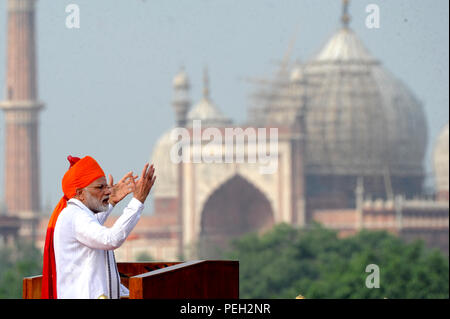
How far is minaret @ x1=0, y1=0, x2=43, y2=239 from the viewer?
45500mm

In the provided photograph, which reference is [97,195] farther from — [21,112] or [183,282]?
[21,112]

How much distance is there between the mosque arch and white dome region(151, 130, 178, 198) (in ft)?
8.78

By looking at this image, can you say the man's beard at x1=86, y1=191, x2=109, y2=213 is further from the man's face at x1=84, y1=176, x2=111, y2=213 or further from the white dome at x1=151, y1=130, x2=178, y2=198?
the white dome at x1=151, y1=130, x2=178, y2=198

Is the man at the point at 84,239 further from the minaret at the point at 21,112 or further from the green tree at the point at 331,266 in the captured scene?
the minaret at the point at 21,112

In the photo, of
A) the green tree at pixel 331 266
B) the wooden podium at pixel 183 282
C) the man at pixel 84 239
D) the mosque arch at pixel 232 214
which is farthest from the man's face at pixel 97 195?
the mosque arch at pixel 232 214

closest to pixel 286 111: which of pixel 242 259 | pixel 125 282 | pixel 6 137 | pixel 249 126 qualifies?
pixel 249 126

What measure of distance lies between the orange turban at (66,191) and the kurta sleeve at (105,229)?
4.5 inches

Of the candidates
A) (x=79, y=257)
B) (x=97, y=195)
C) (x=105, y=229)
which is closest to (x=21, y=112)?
(x=97, y=195)

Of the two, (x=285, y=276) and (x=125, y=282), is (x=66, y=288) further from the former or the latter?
(x=285, y=276)

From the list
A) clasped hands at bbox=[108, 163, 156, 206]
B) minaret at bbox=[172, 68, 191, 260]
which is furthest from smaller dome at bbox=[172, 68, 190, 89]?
clasped hands at bbox=[108, 163, 156, 206]

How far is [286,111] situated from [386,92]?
4.41 metres

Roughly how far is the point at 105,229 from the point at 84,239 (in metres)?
0.09

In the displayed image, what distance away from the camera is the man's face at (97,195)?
4398 millimetres
